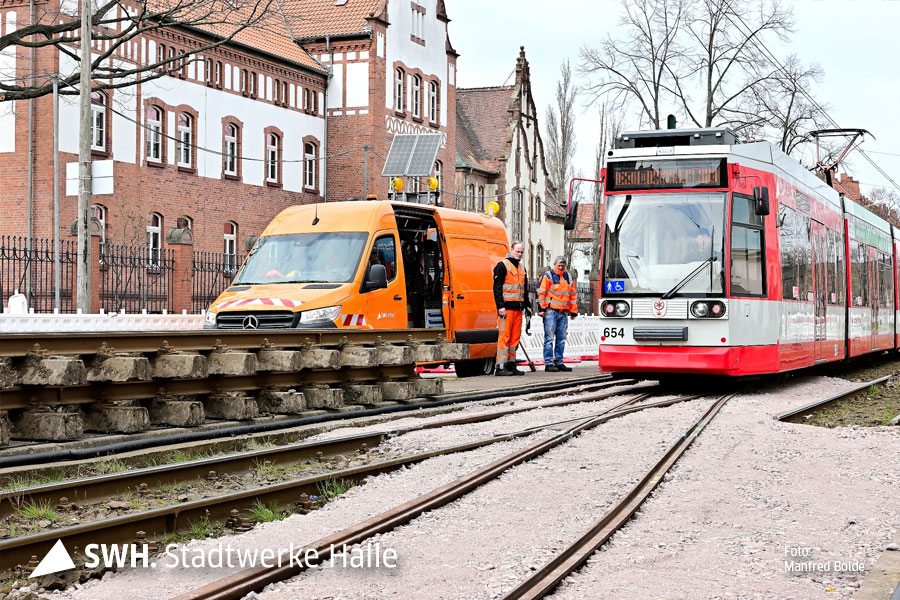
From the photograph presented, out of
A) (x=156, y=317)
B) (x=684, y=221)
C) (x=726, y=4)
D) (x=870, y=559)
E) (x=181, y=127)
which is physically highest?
(x=726, y=4)

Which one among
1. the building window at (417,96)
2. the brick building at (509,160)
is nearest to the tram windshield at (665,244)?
the building window at (417,96)

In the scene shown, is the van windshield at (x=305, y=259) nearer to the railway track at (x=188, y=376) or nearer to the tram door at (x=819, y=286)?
the railway track at (x=188, y=376)

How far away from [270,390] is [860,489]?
5.94 m

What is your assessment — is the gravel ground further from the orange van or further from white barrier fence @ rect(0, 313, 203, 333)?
white barrier fence @ rect(0, 313, 203, 333)

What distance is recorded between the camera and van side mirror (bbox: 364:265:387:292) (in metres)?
15.3

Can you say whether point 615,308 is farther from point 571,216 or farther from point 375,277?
point 375,277

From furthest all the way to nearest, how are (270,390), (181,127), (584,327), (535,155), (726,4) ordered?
(535,155), (726,4), (181,127), (584,327), (270,390)

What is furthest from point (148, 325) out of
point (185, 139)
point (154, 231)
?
point (185, 139)

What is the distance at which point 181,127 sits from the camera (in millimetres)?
36906

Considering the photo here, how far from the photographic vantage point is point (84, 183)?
20.6m

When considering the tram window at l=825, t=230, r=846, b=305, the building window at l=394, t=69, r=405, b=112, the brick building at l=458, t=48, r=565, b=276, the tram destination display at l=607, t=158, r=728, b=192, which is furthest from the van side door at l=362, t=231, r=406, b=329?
the brick building at l=458, t=48, r=565, b=276

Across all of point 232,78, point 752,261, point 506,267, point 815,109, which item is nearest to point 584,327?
point 506,267

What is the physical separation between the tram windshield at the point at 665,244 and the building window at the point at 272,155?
27078 millimetres

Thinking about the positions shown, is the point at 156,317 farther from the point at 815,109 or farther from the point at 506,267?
the point at 815,109
